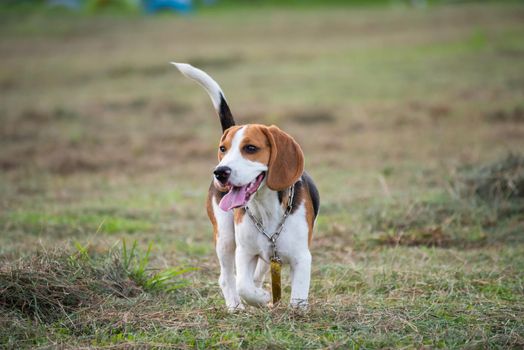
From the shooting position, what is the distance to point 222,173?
4.70 m

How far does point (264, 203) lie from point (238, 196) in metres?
0.32

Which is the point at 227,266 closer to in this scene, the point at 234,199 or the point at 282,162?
the point at 234,199

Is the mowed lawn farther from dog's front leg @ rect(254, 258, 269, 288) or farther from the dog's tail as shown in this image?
the dog's tail

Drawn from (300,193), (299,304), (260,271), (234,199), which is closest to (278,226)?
(300,193)

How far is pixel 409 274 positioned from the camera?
6.10 meters

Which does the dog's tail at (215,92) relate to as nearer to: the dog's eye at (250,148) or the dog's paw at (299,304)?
the dog's eye at (250,148)

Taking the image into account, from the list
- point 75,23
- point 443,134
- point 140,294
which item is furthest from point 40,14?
point 140,294

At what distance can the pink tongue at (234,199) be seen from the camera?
4.78m

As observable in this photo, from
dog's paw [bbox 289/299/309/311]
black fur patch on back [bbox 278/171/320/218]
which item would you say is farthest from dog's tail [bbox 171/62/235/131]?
dog's paw [bbox 289/299/309/311]

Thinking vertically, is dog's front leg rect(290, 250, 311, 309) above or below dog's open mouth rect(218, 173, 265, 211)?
below

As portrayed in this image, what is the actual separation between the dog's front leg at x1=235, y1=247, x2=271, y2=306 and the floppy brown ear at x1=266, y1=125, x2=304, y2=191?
1.88 feet

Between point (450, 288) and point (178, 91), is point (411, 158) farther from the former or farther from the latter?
point (178, 91)

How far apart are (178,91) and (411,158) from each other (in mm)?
8355

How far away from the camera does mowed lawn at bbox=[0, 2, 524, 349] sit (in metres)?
4.76
